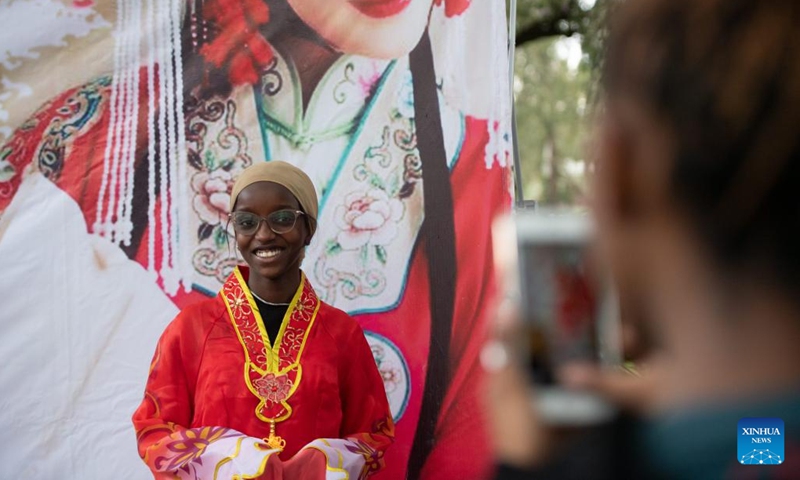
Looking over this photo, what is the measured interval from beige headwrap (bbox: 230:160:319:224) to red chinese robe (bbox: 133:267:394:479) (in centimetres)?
24

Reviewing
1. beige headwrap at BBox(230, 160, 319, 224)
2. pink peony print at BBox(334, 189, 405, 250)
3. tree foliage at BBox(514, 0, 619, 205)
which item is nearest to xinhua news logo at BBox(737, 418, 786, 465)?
beige headwrap at BBox(230, 160, 319, 224)

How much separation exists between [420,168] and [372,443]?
925 mm

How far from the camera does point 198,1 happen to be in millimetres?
2850

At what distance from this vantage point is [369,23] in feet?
9.30

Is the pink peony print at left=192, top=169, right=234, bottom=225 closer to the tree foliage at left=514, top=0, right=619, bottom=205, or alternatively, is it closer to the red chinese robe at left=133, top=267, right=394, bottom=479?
the red chinese robe at left=133, top=267, right=394, bottom=479

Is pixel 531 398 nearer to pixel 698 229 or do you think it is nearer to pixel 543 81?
pixel 698 229

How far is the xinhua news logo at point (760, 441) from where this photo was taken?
20.2 inches

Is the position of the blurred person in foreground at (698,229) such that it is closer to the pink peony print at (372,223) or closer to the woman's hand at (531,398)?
the woman's hand at (531,398)

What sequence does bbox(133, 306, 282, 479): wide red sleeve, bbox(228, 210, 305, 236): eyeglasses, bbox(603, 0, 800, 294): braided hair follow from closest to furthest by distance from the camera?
bbox(603, 0, 800, 294): braided hair < bbox(133, 306, 282, 479): wide red sleeve < bbox(228, 210, 305, 236): eyeglasses

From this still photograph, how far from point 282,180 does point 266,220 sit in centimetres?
12

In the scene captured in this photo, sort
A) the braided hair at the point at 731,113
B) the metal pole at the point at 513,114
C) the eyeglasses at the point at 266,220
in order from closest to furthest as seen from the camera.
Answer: the braided hair at the point at 731,113, the eyeglasses at the point at 266,220, the metal pole at the point at 513,114

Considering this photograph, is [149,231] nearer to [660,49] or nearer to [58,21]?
[58,21]

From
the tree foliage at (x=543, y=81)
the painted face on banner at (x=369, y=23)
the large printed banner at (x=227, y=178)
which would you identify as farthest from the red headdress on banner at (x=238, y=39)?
the tree foliage at (x=543, y=81)

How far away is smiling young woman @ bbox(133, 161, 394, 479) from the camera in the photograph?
221 centimetres
